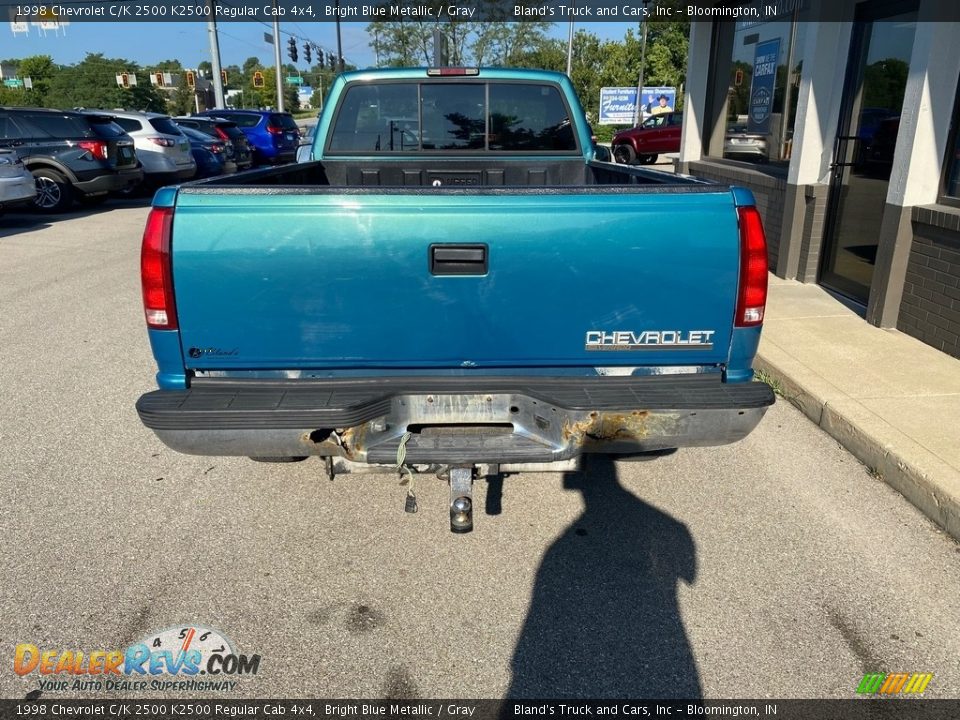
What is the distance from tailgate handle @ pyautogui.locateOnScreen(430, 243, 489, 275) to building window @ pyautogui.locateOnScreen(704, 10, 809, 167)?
22.4ft

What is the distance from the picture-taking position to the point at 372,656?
2.74m

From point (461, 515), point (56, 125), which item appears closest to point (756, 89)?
point (461, 515)

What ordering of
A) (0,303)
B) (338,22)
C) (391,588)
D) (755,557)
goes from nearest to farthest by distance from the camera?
(391,588) → (755,557) → (0,303) → (338,22)

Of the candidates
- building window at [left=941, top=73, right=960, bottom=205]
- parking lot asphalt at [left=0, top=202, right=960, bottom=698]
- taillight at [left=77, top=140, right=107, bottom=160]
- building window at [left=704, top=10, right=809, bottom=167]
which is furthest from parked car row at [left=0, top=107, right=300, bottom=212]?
building window at [left=941, top=73, right=960, bottom=205]

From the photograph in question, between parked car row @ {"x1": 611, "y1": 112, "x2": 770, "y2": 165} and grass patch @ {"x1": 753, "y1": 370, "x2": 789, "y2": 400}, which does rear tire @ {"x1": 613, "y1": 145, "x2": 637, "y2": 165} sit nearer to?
parked car row @ {"x1": 611, "y1": 112, "x2": 770, "y2": 165}

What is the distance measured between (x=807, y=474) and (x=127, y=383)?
470cm

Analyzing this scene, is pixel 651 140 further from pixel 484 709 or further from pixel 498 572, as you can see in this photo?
pixel 484 709

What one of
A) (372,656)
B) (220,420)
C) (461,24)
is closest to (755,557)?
(372,656)

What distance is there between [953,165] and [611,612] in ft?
16.6

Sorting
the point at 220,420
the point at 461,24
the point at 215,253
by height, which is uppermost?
the point at 461,24

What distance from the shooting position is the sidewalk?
383 cm

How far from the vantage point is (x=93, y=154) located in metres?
13.7

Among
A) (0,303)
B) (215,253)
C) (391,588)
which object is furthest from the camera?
(0,303)

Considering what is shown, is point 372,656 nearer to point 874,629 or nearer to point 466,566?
point 466,566
